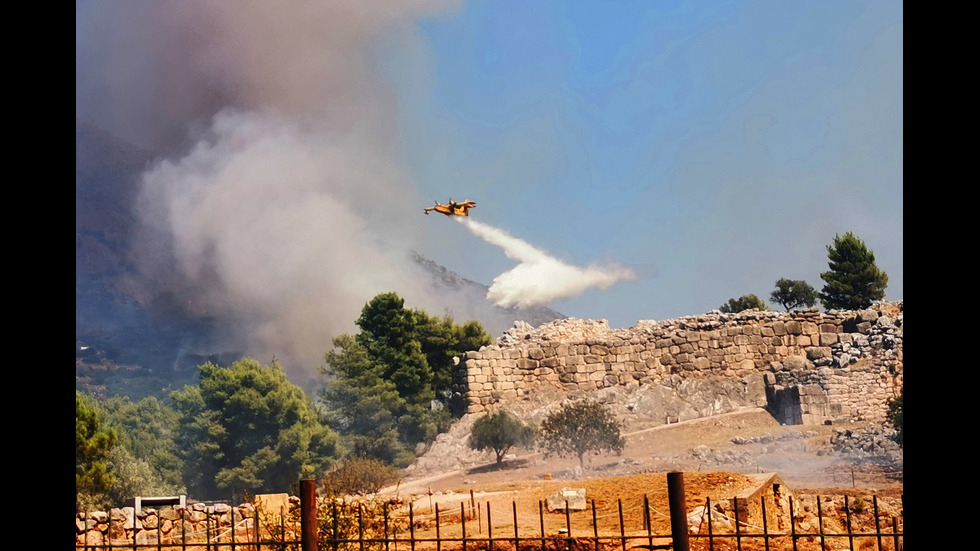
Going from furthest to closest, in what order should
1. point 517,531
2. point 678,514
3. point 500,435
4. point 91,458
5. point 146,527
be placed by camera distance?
point 500,435 → point 91,458 → point 146,527 → point 517,531 → point 678,514

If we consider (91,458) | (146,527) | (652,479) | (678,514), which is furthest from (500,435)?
(678,514)

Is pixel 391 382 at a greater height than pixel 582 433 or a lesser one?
greater

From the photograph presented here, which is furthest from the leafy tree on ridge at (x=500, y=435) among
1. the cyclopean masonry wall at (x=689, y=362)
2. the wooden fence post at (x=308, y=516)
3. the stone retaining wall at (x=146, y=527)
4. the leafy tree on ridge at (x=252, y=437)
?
the wooden fence post at (x=308, y=516)

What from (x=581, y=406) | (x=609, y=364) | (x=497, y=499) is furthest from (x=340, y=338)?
(x=497, y=499)

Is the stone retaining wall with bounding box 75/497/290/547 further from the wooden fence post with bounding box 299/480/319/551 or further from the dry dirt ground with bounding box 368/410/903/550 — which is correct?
the wooden fence post with bounding box 299/480/319/551

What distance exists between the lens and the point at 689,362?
3247 centimetres

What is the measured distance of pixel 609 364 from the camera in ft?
107

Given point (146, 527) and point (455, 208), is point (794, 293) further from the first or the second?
point (146, 527)

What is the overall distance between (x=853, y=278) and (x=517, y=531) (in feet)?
137

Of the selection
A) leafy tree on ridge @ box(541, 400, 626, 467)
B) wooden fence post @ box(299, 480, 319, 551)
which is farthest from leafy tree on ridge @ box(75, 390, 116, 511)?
wooden fence post @ box(299, 480, 319, 551)

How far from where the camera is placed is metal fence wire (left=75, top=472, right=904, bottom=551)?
5359 millimetres

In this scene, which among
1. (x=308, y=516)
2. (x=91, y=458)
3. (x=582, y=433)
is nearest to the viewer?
(x=308, y=516)
